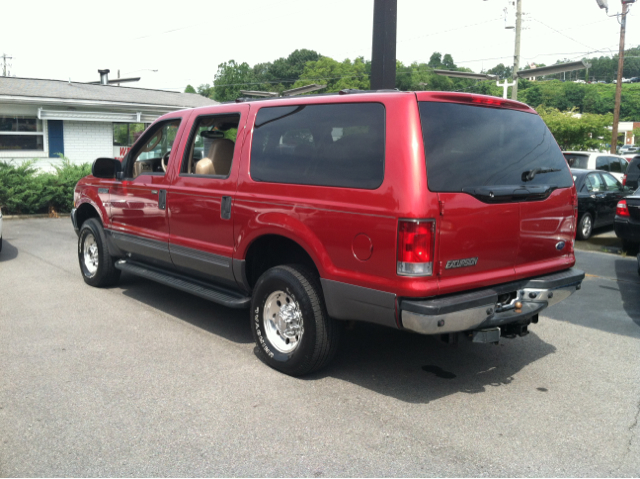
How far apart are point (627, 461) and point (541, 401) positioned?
87cm

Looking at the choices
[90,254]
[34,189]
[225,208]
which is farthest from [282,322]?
[34,189]

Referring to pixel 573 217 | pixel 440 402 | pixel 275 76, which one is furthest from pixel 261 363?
pixel 275 76

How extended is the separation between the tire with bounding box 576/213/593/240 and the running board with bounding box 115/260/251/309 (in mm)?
8921

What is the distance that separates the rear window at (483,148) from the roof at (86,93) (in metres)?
15.9

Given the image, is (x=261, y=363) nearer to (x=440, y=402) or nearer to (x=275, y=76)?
(x=440, y=402)

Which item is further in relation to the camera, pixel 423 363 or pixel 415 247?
pixel 423 363

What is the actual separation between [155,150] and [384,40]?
3251 mm

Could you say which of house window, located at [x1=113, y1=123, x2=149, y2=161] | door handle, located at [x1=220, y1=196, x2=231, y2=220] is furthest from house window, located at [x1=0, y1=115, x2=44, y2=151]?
door handle, located at [x1=220, y1=196, x2=231, y2=220]

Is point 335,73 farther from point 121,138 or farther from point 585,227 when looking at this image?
point 585,227

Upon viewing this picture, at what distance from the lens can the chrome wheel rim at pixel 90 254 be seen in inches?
293

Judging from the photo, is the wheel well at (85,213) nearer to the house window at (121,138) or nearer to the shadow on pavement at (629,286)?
the shadow on pavement at (629,286)

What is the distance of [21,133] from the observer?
17.6 metres

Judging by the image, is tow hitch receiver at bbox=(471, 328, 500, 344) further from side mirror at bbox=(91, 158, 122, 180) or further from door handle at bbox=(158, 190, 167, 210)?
side mirror at bbox=(91, 158, 122, 180)

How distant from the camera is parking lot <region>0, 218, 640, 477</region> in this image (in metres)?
3.33
